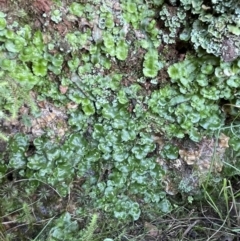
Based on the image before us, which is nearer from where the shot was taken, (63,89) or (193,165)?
(63,89)

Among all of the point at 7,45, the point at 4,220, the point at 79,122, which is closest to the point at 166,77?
the point at 79,122

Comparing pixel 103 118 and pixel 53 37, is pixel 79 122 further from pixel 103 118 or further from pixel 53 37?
pixel 53 37

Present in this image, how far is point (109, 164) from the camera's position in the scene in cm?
215

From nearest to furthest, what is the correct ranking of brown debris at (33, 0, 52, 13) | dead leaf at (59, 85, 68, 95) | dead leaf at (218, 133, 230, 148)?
brown debris at (33, 0, 52, 13) < dead leaf at (59, 85, 68, 95) < dead leaf at (218, 133, 230, 148)

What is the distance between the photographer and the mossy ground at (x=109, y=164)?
1.99 m

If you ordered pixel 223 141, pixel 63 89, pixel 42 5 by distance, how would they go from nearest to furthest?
pixel 42 5
pixel 63 89
pixel 223 141

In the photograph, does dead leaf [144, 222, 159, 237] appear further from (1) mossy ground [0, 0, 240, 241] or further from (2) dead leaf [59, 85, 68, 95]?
(2) dead leaf [59, 85, 68, 95]

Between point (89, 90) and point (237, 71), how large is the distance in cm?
69

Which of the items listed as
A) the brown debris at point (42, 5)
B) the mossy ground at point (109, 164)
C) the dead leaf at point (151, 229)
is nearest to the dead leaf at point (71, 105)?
the mossy ground at point (109, 164)

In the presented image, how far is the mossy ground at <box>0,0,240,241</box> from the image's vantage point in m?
1.99

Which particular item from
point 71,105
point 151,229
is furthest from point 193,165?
point 71,105

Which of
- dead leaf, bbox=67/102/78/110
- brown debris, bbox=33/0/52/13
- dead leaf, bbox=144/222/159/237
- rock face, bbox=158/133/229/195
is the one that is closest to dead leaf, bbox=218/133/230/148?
rock face, bbox=158/133/229/195

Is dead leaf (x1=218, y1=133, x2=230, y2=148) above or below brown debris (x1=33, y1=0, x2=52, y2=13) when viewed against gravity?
below

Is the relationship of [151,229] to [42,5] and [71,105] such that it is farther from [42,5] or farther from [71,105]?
[42,5]
